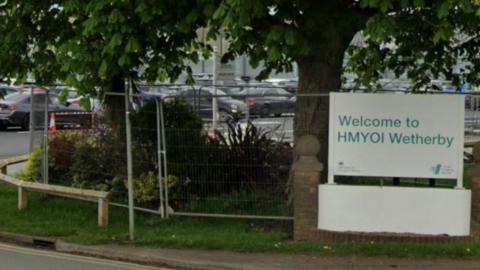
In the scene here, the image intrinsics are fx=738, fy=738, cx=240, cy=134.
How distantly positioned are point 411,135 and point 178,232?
3.21 metres

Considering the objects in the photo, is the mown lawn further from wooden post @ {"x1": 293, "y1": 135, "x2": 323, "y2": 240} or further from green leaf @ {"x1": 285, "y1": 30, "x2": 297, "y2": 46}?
green leaf @ {"x1": 285, "y1": 30, "x2": 297, "y2": 46}

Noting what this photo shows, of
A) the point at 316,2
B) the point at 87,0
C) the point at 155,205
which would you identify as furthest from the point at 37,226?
the point at 316,2

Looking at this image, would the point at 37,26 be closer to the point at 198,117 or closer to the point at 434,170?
A: the point at 198,117

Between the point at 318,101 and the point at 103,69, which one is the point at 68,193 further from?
the point at 318,101

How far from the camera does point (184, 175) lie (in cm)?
1059

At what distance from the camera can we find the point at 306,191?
9156 millimetres

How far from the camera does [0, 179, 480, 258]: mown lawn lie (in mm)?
8625

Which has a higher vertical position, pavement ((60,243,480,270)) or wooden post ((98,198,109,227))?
wooden post ((98,198,109,227))

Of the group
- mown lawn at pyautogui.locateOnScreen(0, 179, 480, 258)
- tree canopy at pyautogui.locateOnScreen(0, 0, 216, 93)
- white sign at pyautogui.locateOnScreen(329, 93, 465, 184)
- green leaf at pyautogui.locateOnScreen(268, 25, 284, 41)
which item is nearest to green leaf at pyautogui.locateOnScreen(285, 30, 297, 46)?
green leaf at pyautogui.locateOnScreen(268, 25, 284, 41)

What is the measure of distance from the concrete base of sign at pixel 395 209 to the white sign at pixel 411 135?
0.22m

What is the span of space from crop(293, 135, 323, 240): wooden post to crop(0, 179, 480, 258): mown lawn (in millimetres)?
244

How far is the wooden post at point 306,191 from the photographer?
9.13m

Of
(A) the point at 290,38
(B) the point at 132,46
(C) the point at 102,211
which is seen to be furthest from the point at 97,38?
(A) the point at 290,38

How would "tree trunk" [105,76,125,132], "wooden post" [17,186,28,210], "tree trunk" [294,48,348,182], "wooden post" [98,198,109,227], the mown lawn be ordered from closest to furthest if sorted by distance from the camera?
1. the mown lawn
2. "wooden post" [98,198,109,227]
3. "tree trunk" [294,48,348,182]
4. "tree trunk" [105,76,125,132]
5. "wooden post" [17,186,28,210]
